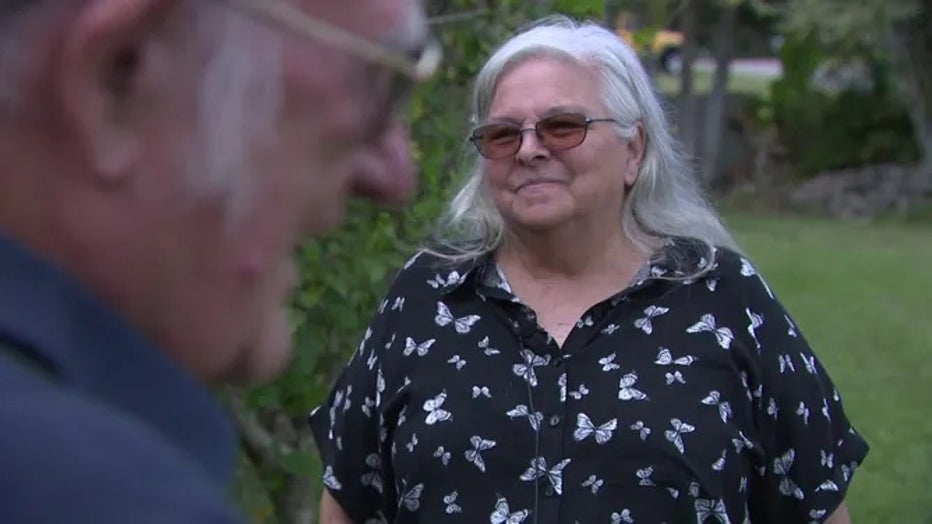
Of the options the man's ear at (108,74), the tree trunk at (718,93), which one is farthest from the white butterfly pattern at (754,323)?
the tree trunk at (718,93)

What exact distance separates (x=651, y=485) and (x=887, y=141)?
859 inches

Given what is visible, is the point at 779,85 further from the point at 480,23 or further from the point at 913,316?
the point at 480,23

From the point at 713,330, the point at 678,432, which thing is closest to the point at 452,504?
the point at 678,432

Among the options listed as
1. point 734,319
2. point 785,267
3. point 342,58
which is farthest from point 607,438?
point 785,267

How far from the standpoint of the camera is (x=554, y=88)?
3275mm

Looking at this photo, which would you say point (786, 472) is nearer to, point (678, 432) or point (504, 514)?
point (678, 432)

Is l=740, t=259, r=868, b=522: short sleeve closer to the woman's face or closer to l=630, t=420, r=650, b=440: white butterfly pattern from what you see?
l=630, t=420, r=650, b=440: white butterfly pattern

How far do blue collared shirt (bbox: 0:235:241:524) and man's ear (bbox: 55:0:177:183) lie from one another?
78 millimetres

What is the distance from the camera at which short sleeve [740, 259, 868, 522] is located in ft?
10.2

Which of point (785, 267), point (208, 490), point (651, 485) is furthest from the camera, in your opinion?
point (785, 267)

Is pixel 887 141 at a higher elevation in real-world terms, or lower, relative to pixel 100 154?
lower

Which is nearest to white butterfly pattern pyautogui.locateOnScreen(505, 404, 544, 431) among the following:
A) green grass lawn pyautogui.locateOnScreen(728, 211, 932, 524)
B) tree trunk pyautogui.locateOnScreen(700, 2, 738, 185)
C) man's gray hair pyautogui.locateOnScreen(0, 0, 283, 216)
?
man's gray hair pyautogui.locateOnScreen(0, 0, 283, 216)

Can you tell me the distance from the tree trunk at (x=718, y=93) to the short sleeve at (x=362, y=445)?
69.6ft

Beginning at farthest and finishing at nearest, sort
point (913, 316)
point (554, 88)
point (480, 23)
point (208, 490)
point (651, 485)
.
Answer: point (913, 316), point (480, 23), point (554, 88), point (651, 485), point (208, 490)
